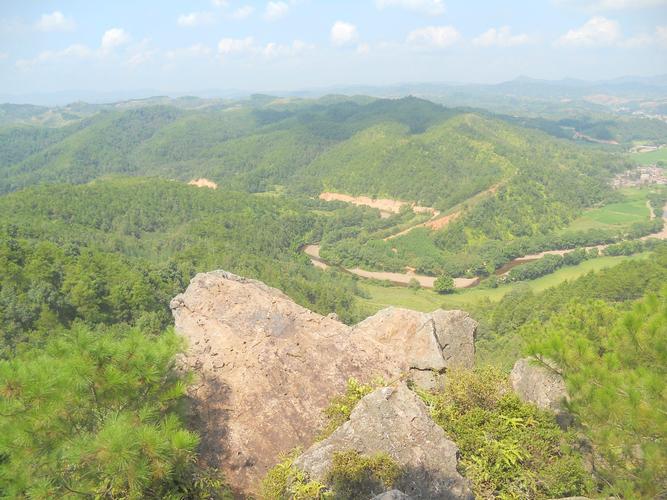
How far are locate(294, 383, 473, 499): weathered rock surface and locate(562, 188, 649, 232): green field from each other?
132 meters

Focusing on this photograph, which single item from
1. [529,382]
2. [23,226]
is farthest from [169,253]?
[529,382]

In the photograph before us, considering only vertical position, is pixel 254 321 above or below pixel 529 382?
above

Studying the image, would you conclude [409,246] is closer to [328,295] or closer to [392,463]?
[328,295]

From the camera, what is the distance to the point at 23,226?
71750mm

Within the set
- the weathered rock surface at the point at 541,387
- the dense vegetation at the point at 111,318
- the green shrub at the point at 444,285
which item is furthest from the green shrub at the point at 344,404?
the green shrub at the point at 444,285

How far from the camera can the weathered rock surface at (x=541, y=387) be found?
13.3 meters

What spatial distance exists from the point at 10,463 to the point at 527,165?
172903 mm

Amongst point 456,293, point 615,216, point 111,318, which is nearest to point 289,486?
point 111,318

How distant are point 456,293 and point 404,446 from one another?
8583cm

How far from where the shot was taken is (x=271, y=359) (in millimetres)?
15141

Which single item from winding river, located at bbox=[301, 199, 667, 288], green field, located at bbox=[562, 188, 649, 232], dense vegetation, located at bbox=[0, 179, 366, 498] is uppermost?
dense vegetation, located at bbox=[0, 179, 366, 498]

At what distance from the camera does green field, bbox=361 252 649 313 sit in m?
83.4

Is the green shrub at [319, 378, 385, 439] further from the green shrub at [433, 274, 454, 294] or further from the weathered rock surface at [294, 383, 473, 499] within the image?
the green shrub at [433, 274, 454, 294]

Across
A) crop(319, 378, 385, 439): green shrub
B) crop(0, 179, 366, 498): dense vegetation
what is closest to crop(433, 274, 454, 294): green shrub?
crop(0, 179, 366, 498): dense vegetation
